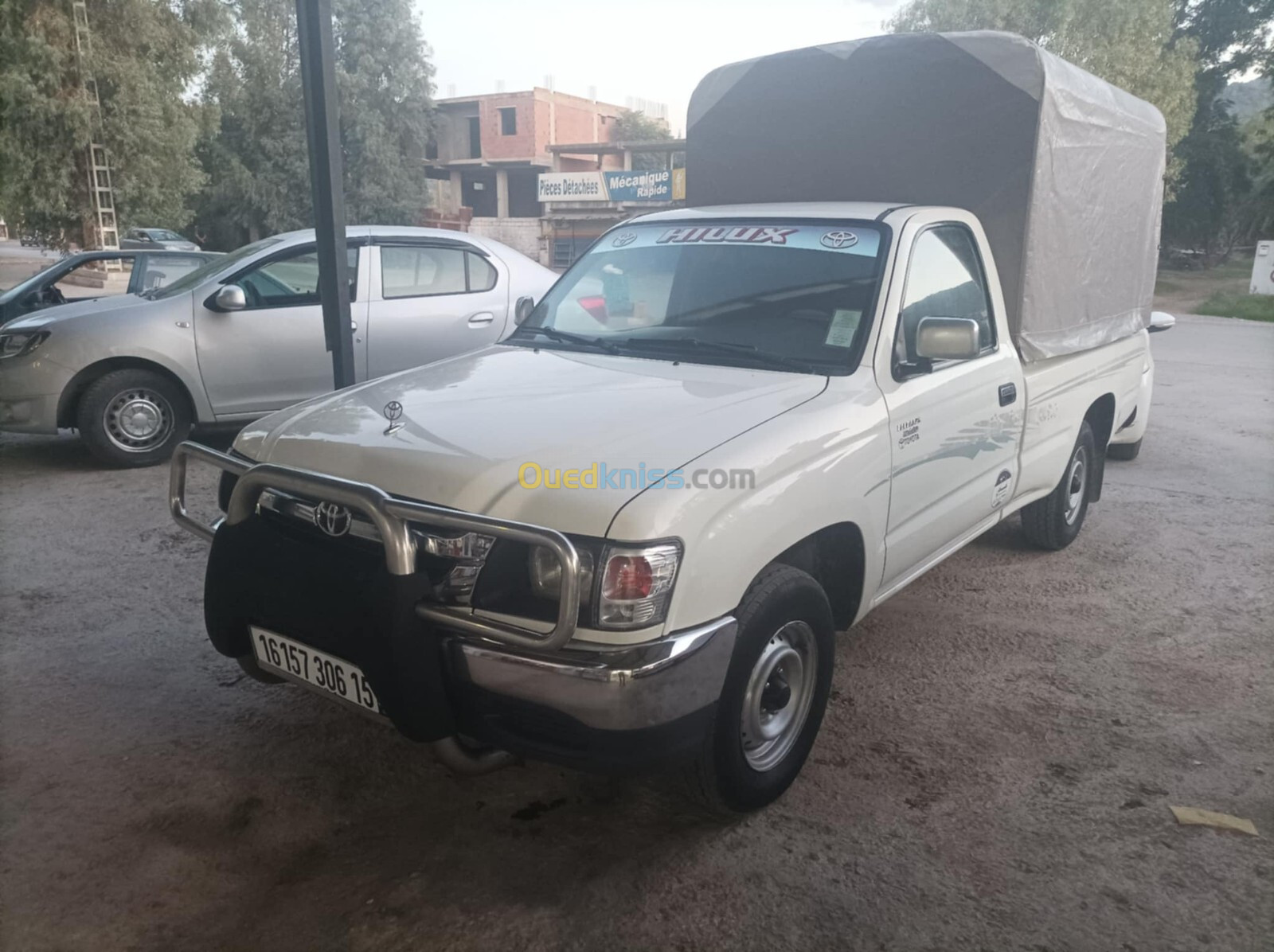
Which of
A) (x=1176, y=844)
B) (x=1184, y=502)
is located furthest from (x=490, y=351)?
(x=1184, y=502)

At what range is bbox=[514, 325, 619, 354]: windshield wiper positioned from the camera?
3.74 m

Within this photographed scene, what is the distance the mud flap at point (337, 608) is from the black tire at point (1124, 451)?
6.88 m

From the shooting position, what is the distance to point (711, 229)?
158 inches

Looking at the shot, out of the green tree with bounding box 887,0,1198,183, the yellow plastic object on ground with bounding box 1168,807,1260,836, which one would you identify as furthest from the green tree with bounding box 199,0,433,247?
the yellow plastic object on ground with bounding box 1168,807,1260,836

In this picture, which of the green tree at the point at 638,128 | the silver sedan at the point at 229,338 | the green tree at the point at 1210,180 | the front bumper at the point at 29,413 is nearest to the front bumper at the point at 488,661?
the silver sedan at the point at 229,338

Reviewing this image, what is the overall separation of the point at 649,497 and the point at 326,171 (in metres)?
3.95

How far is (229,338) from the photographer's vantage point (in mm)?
6875

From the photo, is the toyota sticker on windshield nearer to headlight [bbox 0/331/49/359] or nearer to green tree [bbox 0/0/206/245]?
headlight [bbox 0/331/49/359]

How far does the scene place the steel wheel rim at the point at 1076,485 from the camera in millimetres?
5371

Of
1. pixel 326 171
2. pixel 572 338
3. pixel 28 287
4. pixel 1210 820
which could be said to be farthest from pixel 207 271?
pixel 1210 820

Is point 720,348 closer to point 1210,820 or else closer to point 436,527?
point 436,527

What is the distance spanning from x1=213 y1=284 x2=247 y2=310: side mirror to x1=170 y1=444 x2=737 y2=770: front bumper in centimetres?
449

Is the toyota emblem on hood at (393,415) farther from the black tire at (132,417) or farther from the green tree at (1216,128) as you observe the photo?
the green tree at (1216,128)

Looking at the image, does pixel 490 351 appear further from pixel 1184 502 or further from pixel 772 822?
pixel 1184 502
